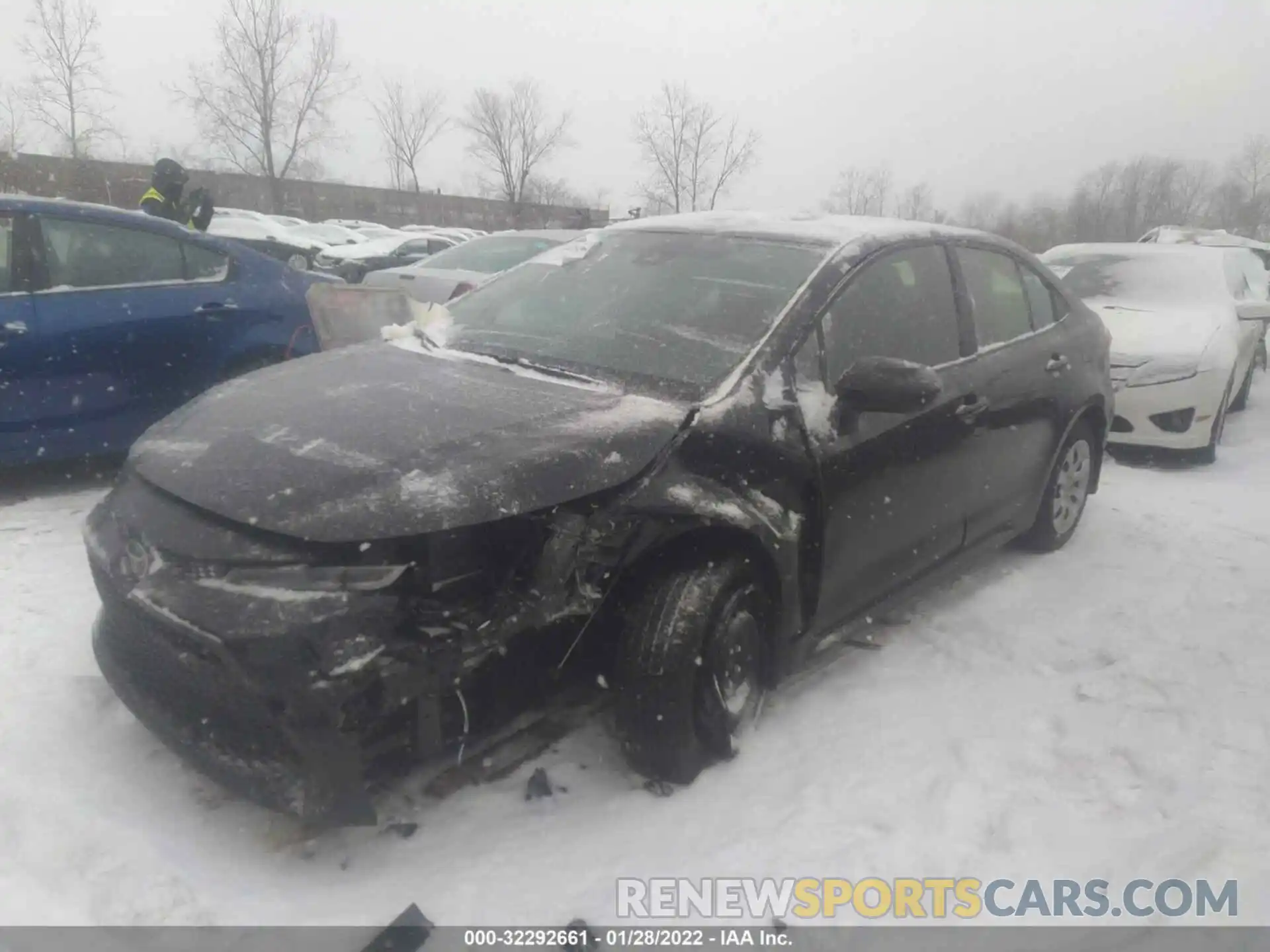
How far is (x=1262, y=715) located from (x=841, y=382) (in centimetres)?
189

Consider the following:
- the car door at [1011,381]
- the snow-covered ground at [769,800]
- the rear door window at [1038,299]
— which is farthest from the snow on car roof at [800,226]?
the snow-covered ground at [769,800]

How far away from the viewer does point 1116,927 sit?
7.50 ft

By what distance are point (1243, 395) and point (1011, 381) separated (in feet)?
21.4

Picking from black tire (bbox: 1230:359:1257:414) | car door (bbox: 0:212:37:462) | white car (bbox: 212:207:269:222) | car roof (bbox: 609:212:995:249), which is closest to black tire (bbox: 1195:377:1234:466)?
black tire (bbox: 1230:359:1257:414)

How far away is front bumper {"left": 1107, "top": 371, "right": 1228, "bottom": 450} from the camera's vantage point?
652 cm

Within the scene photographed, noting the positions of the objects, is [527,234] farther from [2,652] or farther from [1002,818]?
[1002,818]

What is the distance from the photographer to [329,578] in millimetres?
2086

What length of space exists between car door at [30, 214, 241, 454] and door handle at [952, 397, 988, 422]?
3798 mm

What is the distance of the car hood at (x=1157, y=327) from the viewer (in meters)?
6.68

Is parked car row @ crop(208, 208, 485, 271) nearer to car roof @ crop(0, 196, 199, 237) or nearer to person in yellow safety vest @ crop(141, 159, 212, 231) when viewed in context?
person in yellow safety vest @ crop(141, 159, 212, 231)

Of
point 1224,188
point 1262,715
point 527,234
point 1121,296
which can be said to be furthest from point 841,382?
point 1224,188

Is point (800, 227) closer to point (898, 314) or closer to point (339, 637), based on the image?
point (898, 314)

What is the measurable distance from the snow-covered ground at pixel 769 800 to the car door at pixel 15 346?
0.82 m

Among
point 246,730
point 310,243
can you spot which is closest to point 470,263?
point 246,730
